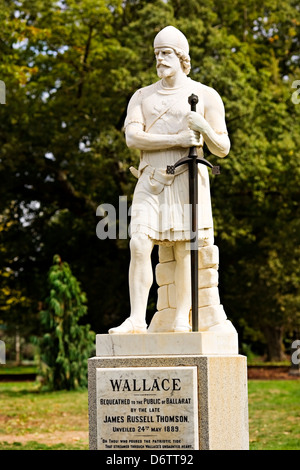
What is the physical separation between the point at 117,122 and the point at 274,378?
8.21 metres

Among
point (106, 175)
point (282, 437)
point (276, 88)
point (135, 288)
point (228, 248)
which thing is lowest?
point (282, 437)

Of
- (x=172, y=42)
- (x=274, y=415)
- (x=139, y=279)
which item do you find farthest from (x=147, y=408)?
(x=274, y=415)

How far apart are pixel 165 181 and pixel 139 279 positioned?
91 cm

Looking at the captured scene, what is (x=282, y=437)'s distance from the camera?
11.8 meters

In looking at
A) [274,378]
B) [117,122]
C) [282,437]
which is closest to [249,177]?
[117,122]

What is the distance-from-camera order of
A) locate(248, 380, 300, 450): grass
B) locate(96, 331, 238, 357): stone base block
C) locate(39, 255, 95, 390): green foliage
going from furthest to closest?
locate(39, 255, 95, 390): green foliage, locate(248, 380, 300, 450): grass, locate(96, 331, 238, 357): stone base block

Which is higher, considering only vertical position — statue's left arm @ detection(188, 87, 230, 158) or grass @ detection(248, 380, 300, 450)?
statue's left arm @ detection(188, 87, 230, 158)

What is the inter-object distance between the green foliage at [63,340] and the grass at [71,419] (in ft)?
1.68

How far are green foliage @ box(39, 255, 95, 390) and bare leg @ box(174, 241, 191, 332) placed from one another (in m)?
12.3

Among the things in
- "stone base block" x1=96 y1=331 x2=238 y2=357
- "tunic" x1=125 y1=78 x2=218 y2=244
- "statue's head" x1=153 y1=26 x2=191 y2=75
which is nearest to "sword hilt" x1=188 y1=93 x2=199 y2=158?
"tunic" x1=125 y1=78 x2=218 y2=244

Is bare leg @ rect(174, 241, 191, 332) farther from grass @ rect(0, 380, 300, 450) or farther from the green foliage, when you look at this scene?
the green foliage

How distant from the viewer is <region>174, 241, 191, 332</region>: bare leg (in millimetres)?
7340
